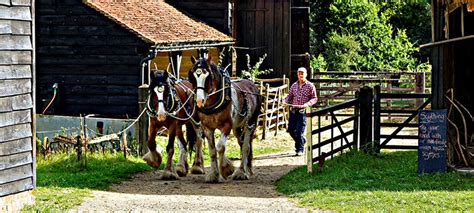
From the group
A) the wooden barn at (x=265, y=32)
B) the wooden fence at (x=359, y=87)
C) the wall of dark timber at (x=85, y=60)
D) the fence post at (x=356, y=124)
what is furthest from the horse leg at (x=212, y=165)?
the wooden fence at (x=359, y=87)

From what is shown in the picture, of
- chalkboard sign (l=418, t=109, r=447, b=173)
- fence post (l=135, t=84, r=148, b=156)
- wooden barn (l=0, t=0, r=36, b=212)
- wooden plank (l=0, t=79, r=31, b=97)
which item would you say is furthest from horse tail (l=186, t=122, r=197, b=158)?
wooden plank (l=0, t=79, r=31, b=97)

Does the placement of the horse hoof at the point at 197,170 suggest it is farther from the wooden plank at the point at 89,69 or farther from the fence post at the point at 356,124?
the wooden plank at the point at 89,69

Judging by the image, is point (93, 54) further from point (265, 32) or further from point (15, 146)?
point (15, 146)

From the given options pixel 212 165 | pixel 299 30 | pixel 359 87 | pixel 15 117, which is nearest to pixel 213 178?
pixel 212 165

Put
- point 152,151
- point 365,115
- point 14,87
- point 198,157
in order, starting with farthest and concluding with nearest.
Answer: point 365,115 → point 198,157 → point 152,151 → point 14,87

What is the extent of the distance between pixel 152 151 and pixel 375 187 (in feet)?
15.6

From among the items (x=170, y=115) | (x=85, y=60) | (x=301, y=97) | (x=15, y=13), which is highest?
(x=15, y=13)

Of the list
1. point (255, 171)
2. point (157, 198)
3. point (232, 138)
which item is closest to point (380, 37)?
point (232, 138)

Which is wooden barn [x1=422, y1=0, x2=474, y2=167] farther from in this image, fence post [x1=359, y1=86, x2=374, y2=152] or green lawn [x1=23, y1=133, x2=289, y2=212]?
green lawn [x1=23, y1=133, x2=289, y2=212]

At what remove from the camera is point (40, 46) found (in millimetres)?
27547

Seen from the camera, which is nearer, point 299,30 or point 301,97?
point 301,97

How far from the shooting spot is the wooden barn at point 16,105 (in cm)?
1470

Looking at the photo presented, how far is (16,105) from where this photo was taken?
15055mm

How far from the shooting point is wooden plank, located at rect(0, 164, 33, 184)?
14.7 metres
